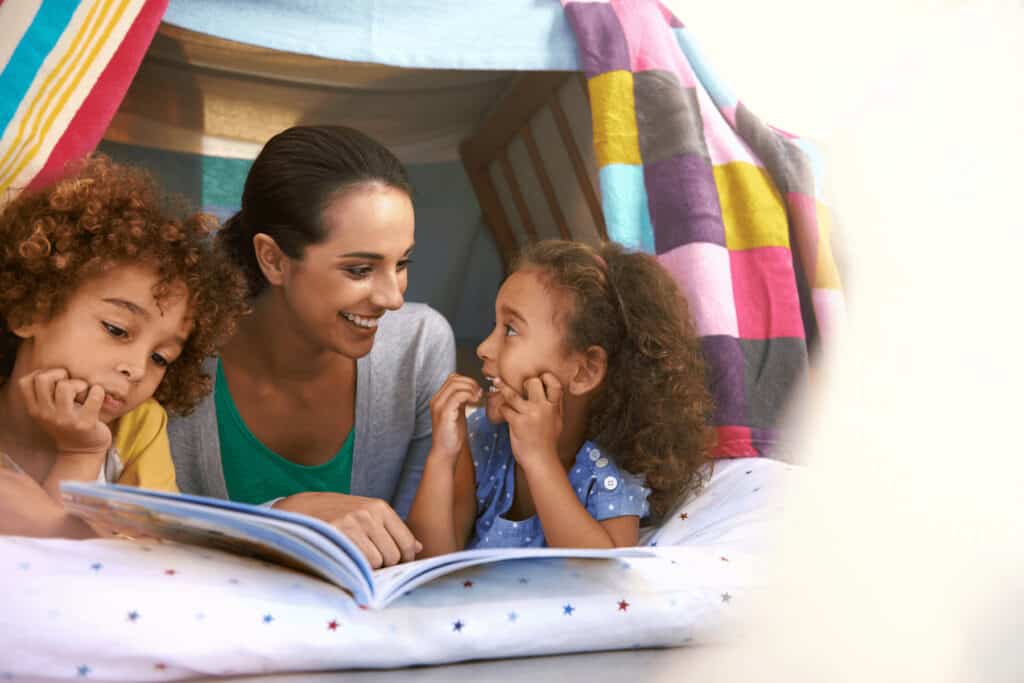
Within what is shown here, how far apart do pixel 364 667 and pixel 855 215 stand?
1272 mm

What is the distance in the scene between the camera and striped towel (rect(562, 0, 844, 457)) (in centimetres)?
147

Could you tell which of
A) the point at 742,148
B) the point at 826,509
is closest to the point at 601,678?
the point at 826,509

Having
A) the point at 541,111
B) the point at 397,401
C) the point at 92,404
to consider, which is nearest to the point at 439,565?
the point at 92,404

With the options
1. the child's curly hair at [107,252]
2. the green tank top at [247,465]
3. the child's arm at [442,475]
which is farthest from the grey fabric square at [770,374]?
the child's curly hair at [107,252]

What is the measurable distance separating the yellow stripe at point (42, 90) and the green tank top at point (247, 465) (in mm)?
361

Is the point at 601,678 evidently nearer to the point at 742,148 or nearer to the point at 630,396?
the point at 630,396

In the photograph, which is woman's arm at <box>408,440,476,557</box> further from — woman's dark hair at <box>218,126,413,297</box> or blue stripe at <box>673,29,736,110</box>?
blue stripe at <box>673,29,736,110</box>

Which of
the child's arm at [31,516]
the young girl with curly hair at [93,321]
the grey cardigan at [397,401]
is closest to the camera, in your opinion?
the child's arm at [31,516]

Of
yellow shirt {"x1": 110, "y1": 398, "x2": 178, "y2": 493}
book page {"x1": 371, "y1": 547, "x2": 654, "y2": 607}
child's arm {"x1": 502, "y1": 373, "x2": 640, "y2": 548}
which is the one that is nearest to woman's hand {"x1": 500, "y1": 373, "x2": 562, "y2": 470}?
child's arm {"x1": 502, "y1": 373, "x2": 640, "y2": 548}

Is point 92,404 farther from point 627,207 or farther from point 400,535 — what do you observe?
point 627,207

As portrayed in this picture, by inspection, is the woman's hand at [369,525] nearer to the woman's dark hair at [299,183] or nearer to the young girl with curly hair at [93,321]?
the young girl with curly hair at [93,321]

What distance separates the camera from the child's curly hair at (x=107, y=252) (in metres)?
1.03

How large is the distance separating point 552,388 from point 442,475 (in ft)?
0.54

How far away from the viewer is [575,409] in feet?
4.09
